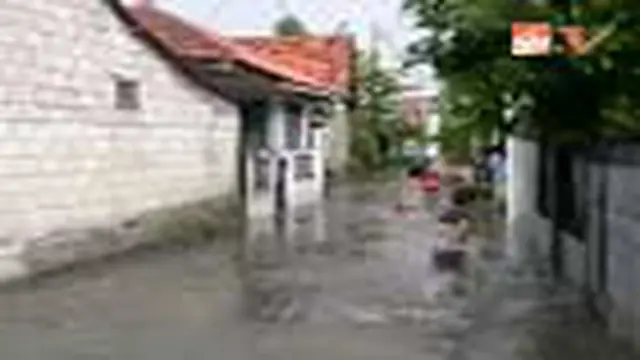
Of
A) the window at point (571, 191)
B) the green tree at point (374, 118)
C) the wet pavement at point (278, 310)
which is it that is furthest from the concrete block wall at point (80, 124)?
the green tree at point (374, 118)

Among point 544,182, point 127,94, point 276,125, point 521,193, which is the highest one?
point 127,94

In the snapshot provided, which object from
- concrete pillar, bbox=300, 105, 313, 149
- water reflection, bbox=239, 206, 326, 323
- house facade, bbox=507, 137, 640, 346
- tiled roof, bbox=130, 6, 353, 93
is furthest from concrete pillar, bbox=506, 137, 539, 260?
concrete pillar, bbox=300, 105, 313, 149

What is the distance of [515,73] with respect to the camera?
18438 millimetres

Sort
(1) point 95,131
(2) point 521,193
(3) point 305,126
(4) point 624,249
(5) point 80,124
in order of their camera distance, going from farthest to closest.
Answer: (3) point 305,126 → (2) point 521,193 → (1) point 95,131 → (5) point 80,124 → (4) point 624,249

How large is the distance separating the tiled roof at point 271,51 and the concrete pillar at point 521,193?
6.38 metres

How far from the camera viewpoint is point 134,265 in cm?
2138

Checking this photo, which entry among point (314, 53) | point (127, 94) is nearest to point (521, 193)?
point (127, 94)

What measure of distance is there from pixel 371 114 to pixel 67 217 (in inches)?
1740

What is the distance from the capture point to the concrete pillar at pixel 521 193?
24.5m

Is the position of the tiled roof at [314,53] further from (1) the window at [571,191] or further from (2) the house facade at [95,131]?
(1) the window at [571,191]

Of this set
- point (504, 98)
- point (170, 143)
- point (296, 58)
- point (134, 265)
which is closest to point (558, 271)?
point (504, 98)

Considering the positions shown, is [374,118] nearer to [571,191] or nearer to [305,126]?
[305,126]

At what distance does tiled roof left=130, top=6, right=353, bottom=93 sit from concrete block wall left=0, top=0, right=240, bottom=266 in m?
1.43

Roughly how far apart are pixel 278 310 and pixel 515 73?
434 centimetres
